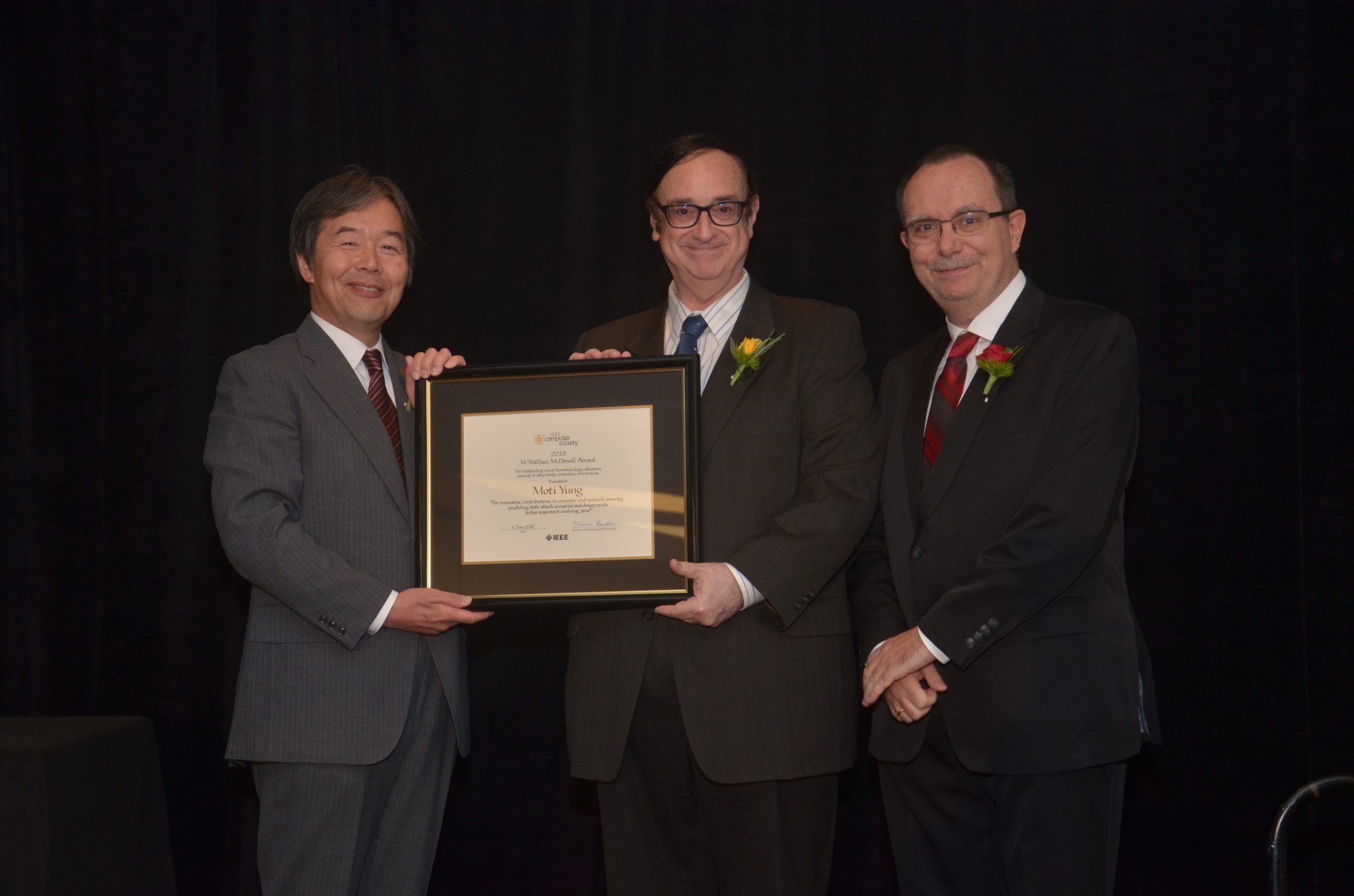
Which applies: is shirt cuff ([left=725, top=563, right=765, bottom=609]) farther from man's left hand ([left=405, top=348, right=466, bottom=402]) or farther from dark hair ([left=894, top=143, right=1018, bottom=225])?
dark hair ([left=894, top=143, right=1018, bottom=225])

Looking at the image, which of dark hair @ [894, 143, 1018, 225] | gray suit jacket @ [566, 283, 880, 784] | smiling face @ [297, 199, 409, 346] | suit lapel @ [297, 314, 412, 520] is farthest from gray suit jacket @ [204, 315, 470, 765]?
dark hair @ [894, 143, 1018, 225]

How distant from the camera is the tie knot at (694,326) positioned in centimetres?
251

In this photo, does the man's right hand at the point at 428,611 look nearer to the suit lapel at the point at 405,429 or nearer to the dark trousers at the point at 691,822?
the suit lapel at the point at 405,429

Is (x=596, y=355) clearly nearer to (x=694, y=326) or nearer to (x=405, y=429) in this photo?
(x=694, y=326)

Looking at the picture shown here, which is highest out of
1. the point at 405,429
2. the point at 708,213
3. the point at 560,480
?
the point at 708,213

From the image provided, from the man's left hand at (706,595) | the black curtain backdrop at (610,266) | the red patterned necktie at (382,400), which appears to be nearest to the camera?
the man's left hand at (706,595)

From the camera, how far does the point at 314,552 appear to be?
2281 mm

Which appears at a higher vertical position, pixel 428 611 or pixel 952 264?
pixel 952 264

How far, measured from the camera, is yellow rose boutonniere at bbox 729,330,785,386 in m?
2.35

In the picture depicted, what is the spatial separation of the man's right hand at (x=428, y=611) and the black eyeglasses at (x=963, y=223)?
4.14ft

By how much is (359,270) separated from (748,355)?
91 cm

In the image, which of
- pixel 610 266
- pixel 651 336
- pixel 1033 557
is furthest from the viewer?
pixel 610 266

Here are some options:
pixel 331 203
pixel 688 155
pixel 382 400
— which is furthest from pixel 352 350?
pixel 688 155

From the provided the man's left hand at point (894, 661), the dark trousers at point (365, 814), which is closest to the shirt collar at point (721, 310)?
the man's left hand at point (894, 661)
